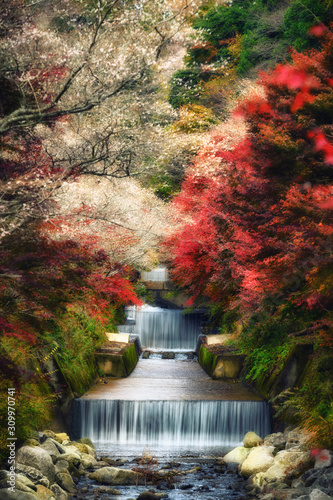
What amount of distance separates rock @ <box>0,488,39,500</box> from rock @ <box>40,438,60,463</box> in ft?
6.00

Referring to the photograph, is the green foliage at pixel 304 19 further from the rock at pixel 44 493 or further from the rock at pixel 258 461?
the rock at pixel 44 493

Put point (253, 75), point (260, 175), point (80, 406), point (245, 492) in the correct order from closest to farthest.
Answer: point (245, 492) → point (80, 406) → point (260, 175) → point (253, 75)

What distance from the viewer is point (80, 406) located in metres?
11.1

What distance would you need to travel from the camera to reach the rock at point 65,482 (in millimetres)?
7738

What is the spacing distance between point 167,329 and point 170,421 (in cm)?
975

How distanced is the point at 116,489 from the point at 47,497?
5.17 feet

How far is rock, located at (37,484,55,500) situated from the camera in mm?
6766

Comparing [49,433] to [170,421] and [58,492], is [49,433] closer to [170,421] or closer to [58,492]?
[58,492]

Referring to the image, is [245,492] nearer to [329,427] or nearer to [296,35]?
[329,427]

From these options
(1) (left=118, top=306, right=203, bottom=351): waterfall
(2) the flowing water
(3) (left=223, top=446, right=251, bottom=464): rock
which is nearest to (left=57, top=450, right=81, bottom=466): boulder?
(2) the flowing water

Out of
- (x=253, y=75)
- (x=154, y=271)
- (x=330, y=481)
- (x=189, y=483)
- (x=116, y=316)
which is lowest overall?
(x=189, y=483)

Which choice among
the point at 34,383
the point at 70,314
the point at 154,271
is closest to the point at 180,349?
the point at 154,271

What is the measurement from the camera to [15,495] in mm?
6324

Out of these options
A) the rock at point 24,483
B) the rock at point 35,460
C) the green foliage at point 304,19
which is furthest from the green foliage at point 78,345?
the green foliage at point 304,19
